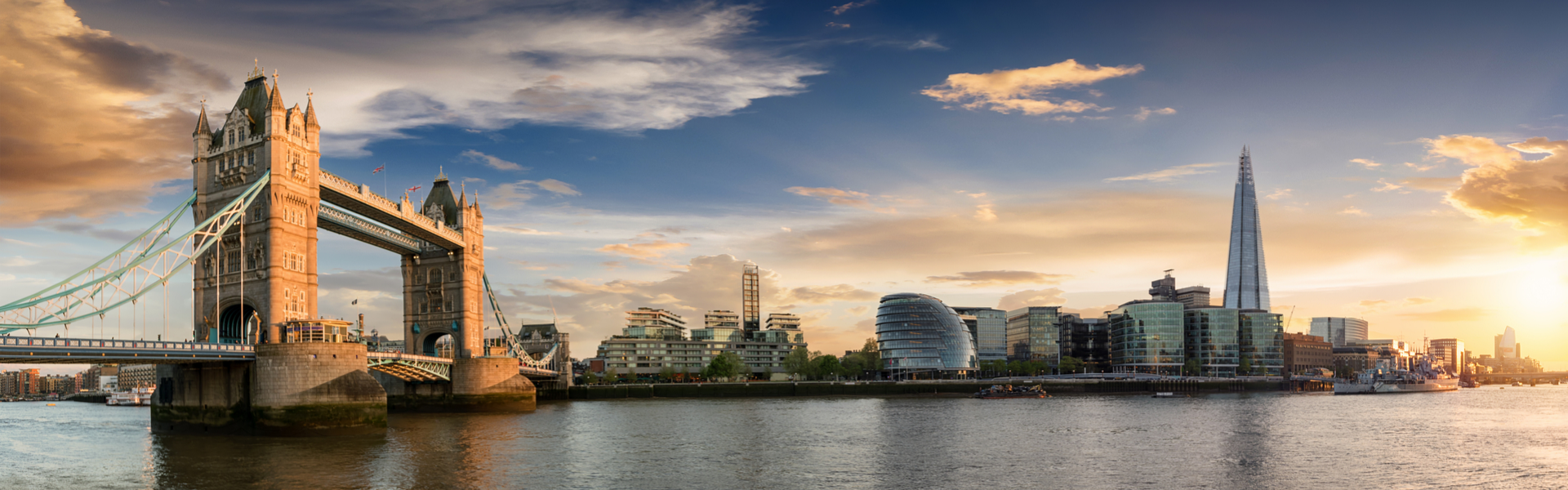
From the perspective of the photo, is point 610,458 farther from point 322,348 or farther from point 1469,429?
point 1469,429

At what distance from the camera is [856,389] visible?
155 metres

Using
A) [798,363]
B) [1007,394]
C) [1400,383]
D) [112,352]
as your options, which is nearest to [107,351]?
[112,352]

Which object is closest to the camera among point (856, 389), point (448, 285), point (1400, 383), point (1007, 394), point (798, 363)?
point (448, 285)

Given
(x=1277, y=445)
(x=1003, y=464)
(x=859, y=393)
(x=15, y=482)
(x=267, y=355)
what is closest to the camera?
(x=15, y=482)

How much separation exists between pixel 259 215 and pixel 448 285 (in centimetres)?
3945

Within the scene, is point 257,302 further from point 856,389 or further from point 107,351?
point 856,389

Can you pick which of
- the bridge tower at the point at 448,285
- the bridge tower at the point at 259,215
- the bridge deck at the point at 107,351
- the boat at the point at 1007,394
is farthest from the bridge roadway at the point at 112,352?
the boat at the point at 1007,394

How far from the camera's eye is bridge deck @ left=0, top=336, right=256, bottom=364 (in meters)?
47.9

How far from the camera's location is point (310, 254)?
70500mm

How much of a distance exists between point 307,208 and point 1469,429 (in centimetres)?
8752

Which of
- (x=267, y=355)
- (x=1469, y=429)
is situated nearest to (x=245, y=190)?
(x=267, y=355)

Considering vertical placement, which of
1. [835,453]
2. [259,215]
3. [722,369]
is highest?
[259,215]

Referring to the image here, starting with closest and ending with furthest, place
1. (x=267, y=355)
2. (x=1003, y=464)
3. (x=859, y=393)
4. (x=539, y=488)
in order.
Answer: (x=539, y=488) < (x=1003, y=464) < (x=267, y=355) < (x=859, y=393)

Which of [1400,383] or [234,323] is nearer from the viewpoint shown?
[234,323]
